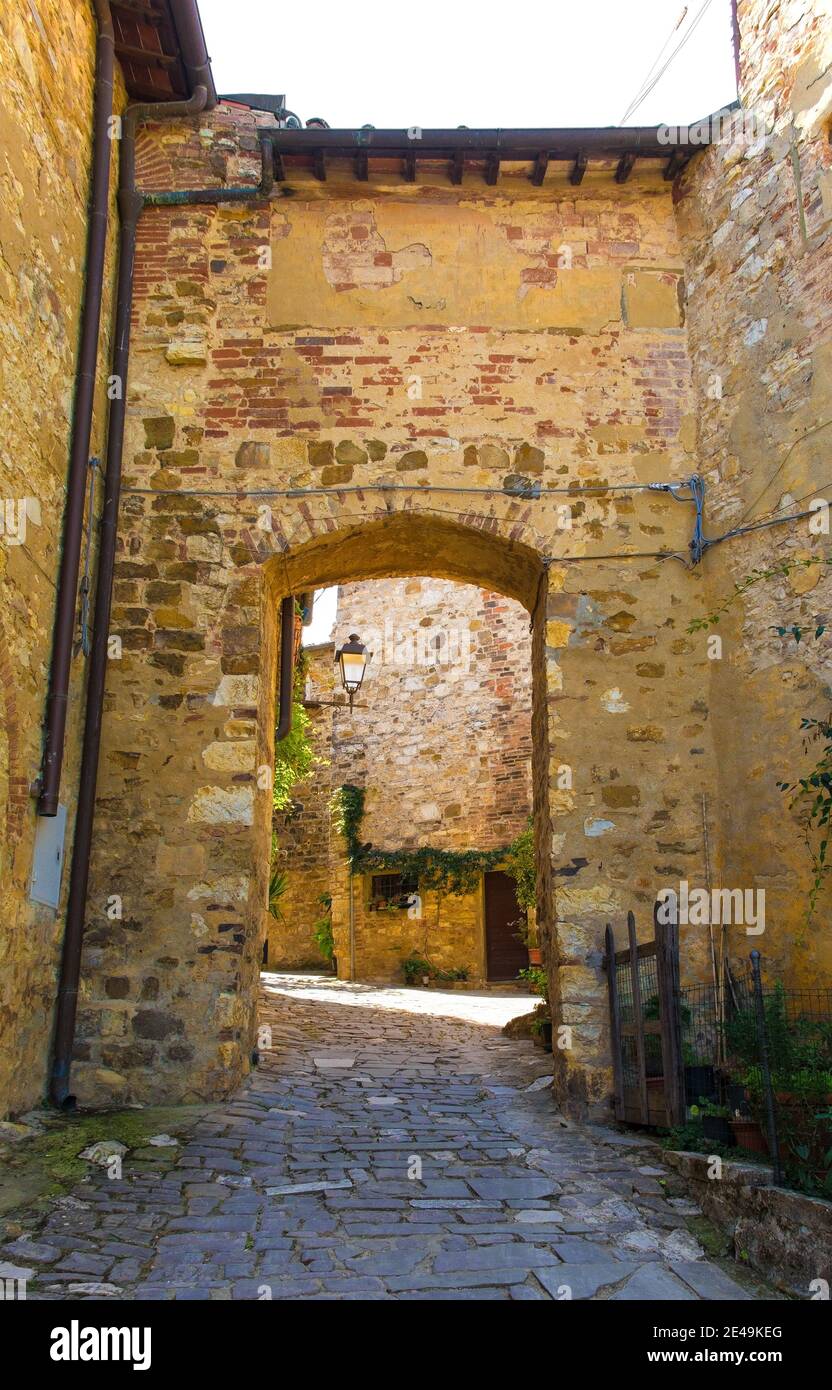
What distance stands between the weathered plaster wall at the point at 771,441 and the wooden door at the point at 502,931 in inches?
321

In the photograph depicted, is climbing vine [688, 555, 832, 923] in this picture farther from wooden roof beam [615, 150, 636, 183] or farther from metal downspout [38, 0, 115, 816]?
metal downspout [38, 0, 115, 816]

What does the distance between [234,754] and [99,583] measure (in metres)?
1.23

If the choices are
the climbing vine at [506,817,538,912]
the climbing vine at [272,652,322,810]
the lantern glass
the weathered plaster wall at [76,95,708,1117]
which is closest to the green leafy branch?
the weathered plaster wall at [76,95,708,1117]

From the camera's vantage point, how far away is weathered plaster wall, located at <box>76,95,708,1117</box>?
5.71 metres

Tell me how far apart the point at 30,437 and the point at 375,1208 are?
146 inches

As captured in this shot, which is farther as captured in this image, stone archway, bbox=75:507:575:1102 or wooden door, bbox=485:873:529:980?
wooden door, bbox=485:873:529:980

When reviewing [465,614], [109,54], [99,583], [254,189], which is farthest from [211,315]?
[465,614]

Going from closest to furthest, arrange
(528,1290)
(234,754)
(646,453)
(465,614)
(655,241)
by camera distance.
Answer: (528,1290)
(234,754)
(646,453)
(655,241)
(465,614)

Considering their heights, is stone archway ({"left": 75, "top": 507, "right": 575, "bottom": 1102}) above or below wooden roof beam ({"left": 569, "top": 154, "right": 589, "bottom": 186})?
below

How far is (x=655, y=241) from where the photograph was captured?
689cm

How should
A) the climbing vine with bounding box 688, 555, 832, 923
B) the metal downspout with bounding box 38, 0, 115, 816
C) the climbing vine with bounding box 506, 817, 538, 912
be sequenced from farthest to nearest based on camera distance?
the climbing vine with bounding box 506, 817, 538, 912
the metal downspout with bounding box 38, 0, 115, 816
the climbing vine with bounding box 688, 555, 832, 923

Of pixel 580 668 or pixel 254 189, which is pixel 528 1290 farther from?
pixel 254 189

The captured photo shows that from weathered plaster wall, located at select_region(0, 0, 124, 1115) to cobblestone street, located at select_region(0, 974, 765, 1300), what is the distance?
81 centimetres

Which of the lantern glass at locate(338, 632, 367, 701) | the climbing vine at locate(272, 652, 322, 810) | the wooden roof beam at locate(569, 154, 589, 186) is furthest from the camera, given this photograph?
the lantern glass at locate(338, 632, 367, 701)
